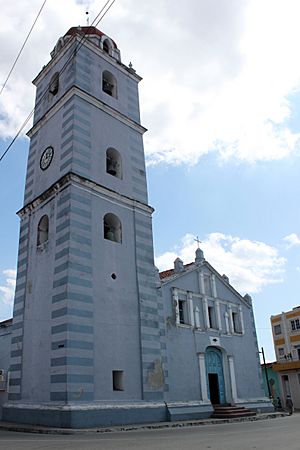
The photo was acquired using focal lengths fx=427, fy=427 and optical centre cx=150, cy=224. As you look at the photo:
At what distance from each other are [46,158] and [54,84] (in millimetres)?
4497

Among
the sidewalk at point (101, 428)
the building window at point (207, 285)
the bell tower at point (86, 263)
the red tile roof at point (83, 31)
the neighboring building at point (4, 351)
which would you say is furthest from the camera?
the building window at point (207, 285)

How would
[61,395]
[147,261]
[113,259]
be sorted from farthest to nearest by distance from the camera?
[147,261] < [113,259] < [61,395]

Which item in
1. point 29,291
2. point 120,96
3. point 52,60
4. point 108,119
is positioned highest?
point 52,60

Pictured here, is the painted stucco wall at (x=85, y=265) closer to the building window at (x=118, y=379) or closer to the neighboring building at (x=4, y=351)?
the building window at (x=118, y=379)

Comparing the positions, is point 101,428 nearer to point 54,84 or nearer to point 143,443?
point 143,443

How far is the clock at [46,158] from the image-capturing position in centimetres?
1961

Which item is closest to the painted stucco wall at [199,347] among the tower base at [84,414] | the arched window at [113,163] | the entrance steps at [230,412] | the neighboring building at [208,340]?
the neighboring building at [208,340]

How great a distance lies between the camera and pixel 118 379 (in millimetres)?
16297

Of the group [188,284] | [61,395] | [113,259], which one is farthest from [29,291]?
[188,284]

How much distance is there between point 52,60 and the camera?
22.3 m

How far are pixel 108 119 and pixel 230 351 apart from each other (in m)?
13.8

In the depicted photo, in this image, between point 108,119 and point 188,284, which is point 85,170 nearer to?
point 108,119

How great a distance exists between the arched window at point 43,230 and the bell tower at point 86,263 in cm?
8

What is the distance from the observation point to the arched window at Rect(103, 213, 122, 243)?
18.7 meters
